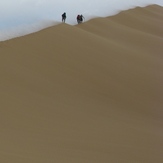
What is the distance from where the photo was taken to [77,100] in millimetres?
7230

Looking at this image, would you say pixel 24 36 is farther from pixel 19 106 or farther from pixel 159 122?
pixel 159 122

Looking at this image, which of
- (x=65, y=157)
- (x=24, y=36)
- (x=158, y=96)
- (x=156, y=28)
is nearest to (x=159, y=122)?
(x=158, y=96)

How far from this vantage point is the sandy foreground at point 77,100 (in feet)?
16.4

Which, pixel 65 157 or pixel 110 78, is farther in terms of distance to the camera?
pixel 110 78

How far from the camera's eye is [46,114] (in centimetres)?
621

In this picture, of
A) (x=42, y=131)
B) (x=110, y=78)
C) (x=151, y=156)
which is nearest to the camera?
(x=151, y=156)

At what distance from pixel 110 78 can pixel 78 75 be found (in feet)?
3.02

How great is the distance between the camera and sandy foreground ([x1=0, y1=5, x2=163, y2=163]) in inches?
197

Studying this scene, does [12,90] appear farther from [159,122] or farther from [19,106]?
[159,122]

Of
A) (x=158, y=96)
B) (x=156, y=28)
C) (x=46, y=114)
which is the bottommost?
(x=156, y=28)

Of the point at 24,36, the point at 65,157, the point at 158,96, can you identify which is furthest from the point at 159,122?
the point at 24,36

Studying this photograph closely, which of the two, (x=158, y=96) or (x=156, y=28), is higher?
(x=158, y=96)

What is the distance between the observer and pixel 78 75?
865 cm

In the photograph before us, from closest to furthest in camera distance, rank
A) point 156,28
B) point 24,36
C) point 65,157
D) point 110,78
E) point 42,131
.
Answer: point 65,157 < point 42,131 < point 110,78 < point 24,36 < point 156,28
